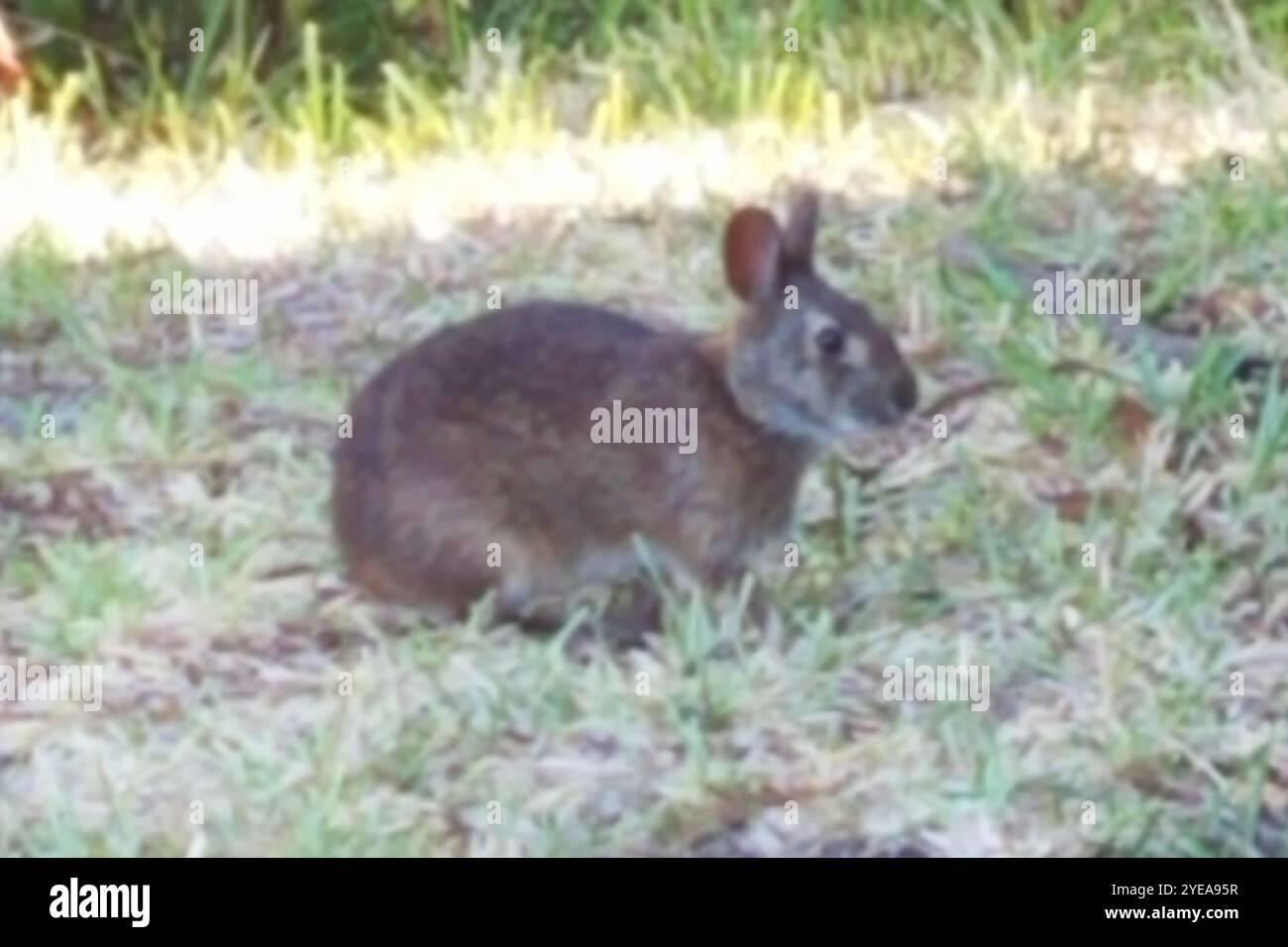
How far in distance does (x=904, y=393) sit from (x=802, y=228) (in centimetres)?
38

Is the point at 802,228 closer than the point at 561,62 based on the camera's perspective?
Yes

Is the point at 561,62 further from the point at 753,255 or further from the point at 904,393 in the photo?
the point at 904,393

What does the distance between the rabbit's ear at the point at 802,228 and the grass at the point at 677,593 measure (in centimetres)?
50

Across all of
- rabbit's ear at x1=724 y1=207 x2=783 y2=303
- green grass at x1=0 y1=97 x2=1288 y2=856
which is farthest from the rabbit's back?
rabbit's ear at x1=724 y1=207 x2=783 y2=303

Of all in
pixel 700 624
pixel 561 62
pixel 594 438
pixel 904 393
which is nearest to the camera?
pixel 700 624

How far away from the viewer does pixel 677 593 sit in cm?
650

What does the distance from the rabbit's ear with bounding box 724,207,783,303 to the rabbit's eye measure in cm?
13

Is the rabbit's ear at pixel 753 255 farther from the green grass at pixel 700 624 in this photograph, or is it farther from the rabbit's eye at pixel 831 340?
the green grass at pixel 700 624

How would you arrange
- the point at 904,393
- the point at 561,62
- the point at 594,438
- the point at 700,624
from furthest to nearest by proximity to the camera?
1. the point at 561,62
2. the point at 594,438
3. the point at 904,393
4. the point at 700,624

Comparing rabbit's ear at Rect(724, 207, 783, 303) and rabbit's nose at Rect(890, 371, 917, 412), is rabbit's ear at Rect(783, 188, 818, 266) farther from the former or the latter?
rabbit's nose at Rect(890, 371, 917, 412)

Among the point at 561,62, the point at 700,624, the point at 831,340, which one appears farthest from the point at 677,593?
the point at 561,62

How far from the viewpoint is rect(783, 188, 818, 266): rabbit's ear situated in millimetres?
6520

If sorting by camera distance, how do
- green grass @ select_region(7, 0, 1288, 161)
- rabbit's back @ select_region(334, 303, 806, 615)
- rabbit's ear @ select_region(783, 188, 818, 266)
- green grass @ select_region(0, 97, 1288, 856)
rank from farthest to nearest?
green grass @ select_region(7, 0, 1288, 161) → rabbit's ear @ select_region(783, 188, 818, 266) → rabbit's back @ select_region(334, 303, 806, 615) → green grass @ select_region(0, 97, 1288, 856)

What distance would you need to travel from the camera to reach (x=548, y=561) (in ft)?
21.3
